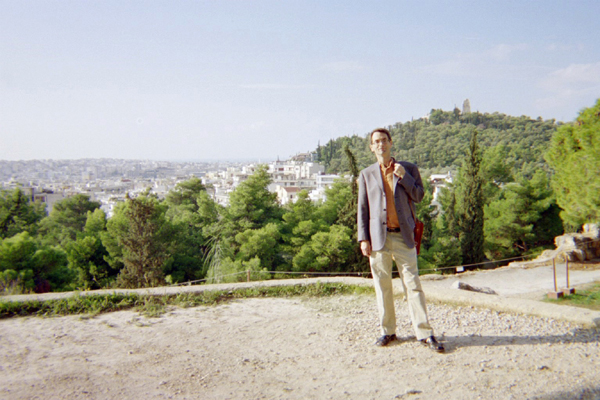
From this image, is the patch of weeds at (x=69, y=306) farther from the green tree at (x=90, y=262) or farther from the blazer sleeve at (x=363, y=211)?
the green tree at (x=90, y=262)

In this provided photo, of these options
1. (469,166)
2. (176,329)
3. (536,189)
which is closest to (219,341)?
(176,329)

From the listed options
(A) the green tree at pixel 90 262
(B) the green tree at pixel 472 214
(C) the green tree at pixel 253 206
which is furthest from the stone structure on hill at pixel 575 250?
(A) the green tree at pixel 90 262

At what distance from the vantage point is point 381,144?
3338 millimetres

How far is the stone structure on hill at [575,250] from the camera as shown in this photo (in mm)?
10555

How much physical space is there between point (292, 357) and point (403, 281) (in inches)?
40.9

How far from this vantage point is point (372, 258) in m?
3.41

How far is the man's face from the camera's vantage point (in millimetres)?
3330

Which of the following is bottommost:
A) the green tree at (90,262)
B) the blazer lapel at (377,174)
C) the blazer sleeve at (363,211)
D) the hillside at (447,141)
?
the green tree at (90,262)

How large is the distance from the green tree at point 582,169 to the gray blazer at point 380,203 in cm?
707

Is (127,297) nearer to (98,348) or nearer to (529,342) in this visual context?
(98,348)

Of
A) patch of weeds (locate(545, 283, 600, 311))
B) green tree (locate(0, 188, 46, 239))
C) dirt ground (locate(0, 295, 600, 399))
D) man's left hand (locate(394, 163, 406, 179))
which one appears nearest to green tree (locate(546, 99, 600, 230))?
patch of weeds (locate(545, 283, 600, 311))

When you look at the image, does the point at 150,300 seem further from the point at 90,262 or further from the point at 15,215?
the point at 15,215

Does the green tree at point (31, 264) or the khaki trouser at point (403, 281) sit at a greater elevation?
the khaki trouser at point (403, 281)

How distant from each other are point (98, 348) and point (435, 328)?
2849 millimetres
